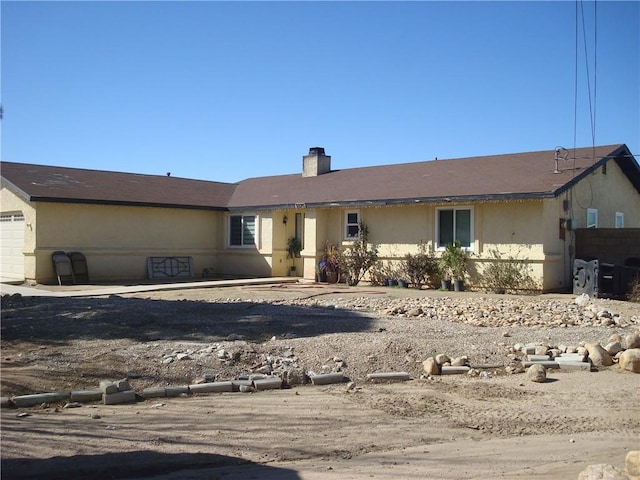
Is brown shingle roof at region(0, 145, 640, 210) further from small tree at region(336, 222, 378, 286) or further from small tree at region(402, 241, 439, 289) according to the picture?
small tree at region(402, 241, 439, 289)

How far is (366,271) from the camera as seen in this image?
22.1 metres

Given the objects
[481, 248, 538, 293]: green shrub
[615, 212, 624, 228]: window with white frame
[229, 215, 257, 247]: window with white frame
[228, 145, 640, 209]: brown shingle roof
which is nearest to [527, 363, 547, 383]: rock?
[228, 145, 640, 209]: brown shingle roof

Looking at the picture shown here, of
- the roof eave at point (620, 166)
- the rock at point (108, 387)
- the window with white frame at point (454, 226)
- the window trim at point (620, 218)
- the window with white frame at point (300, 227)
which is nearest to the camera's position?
the rock at point (108, 387)

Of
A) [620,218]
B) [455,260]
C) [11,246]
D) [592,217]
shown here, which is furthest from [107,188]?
[620,218]

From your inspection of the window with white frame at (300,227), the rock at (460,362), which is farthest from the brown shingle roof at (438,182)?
the rock at (460,362)

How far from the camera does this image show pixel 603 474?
4.70 meters

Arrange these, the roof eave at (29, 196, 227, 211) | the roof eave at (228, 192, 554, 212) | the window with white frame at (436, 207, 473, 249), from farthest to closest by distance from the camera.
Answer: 1. the roof eave at (29, 196, 227, 211)
2. the window with white frame at (436, 207, 473, 249)
3. the roof eave at (228, 192, 554, 212)

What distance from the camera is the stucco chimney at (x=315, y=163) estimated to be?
92.1 feet

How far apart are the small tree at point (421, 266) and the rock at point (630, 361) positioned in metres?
10.8

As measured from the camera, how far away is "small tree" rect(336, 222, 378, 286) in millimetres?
21922

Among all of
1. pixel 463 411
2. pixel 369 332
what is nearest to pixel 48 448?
pixel 463 411

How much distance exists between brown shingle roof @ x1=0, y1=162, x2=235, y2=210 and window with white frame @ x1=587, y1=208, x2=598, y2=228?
14348mm

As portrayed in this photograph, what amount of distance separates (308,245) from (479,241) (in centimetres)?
697

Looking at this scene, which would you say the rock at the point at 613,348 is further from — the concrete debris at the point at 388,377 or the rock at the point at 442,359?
the concrete debris at the point at 388,377
